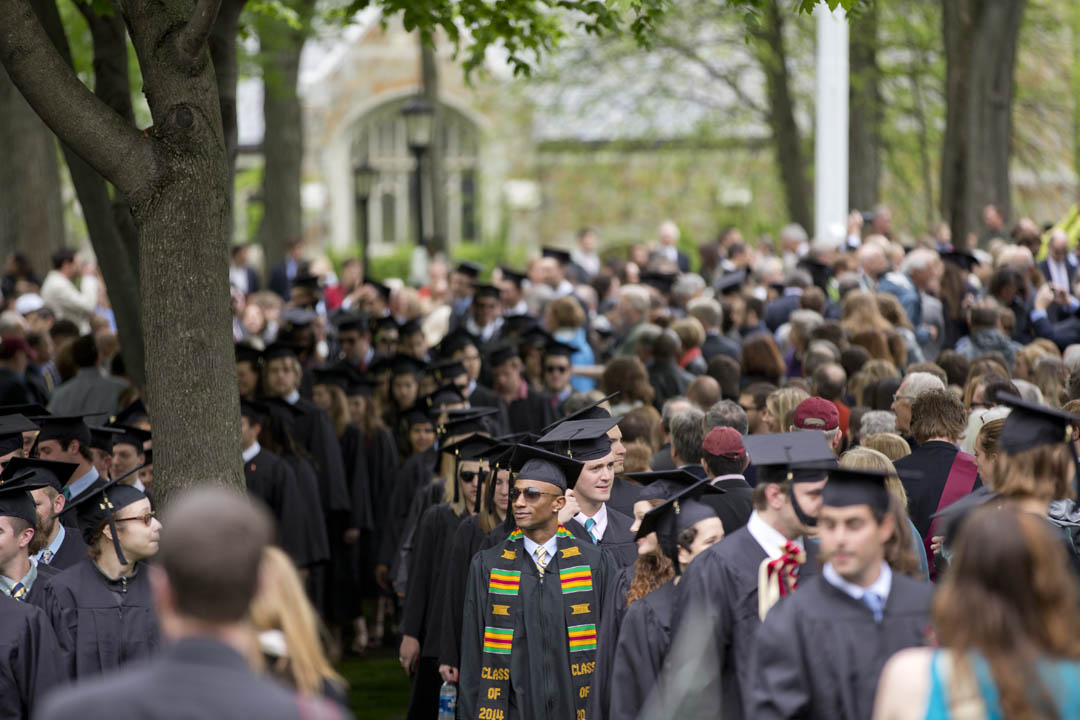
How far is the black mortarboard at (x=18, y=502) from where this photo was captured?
609cm

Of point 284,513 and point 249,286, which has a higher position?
point 249,286

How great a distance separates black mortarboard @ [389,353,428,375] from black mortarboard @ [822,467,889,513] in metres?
7.26

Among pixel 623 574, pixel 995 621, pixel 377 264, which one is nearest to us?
pixel 995 621

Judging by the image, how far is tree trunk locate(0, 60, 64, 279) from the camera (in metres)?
17.3

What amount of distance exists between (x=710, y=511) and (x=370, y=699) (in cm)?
461

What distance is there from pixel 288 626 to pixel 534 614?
2671 mm

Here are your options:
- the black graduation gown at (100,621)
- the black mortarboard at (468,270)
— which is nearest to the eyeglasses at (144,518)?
the black graduation gown at (100,621)

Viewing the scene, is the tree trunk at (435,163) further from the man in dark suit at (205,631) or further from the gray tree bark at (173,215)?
the man in dark suit at (205,631)

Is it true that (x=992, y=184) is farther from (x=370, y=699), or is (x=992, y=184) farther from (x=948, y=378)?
(x=370, y=699)

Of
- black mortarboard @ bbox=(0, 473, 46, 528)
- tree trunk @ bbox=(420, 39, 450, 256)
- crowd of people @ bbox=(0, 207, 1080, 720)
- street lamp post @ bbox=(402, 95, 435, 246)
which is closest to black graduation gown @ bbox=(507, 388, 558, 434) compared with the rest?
crowd of people @ bbox=(0, 207, 1080, 720)

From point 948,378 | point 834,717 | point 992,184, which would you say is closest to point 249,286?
point 992,184

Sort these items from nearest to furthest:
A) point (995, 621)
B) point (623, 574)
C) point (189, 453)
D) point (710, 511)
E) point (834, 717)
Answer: point (995, 621), point (834, 717), point (710, 511), point (623, 574), point (189, 453)

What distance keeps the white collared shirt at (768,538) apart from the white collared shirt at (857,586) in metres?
0.69

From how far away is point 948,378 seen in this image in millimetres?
9219
